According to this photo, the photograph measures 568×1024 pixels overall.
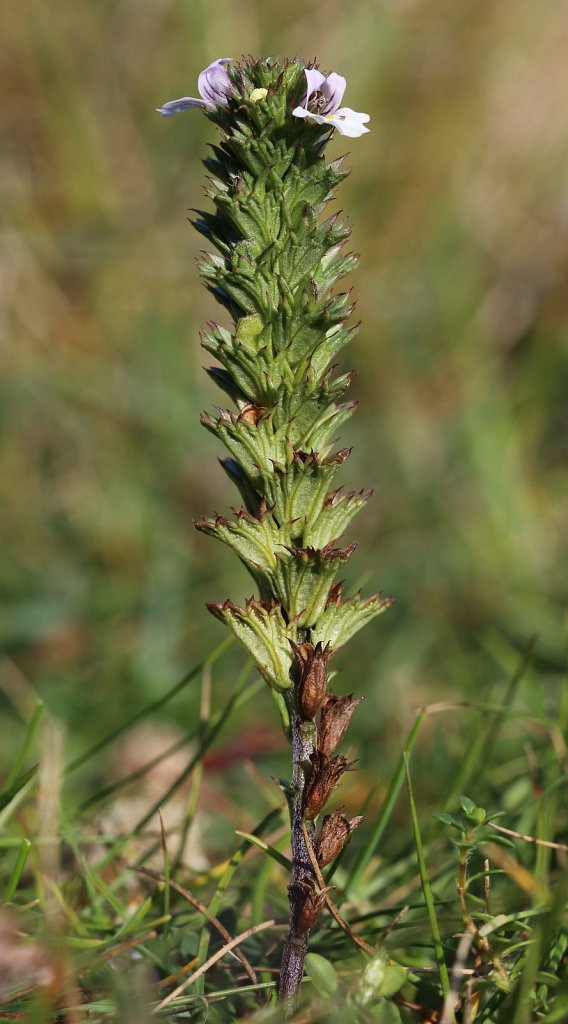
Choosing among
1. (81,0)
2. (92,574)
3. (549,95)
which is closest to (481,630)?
(92,574)

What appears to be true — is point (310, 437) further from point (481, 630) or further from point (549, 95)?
point (549, 95)

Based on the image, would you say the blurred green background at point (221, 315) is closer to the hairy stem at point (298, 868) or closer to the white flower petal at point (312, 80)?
the hairy stem at point (298, 868)

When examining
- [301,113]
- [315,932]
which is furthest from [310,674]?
[301,113]

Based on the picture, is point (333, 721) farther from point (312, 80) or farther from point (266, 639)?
point (312, 80)

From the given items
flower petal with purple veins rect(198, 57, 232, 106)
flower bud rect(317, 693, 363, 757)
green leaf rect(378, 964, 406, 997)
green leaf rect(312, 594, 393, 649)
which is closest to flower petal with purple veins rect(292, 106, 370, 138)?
flower petal with purple veins rect(198, 57, 232, 106)

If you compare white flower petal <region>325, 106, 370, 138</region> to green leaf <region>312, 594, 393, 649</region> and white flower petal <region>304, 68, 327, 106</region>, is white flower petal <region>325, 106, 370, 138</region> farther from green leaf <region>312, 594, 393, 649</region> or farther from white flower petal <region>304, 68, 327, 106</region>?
green leaf <region>312, 594, 393, 649</region>
